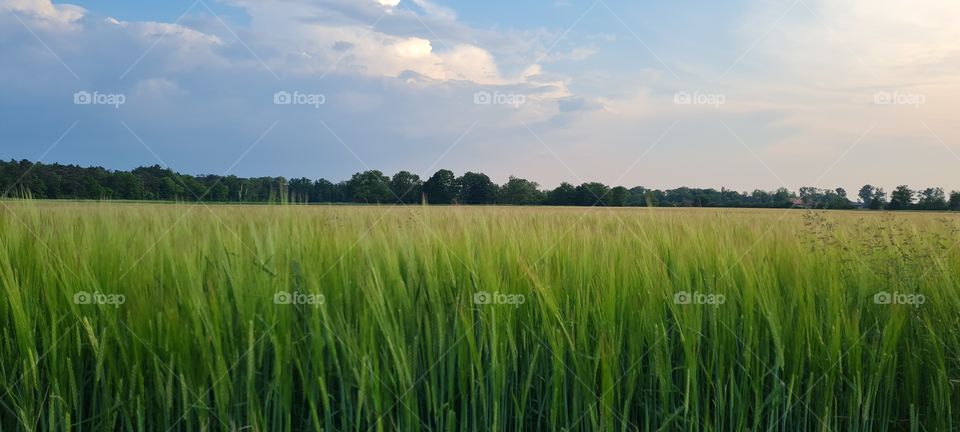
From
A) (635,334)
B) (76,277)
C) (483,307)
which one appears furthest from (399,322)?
(76,277)

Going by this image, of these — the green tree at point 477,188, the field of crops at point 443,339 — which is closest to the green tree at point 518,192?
the green tree at point 477,188

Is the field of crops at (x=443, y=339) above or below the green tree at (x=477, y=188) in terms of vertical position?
below

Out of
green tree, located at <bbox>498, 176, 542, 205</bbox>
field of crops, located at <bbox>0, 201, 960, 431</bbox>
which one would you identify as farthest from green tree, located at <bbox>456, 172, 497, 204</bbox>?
field of crops, located at <bbox>0, 201, 960, 431</bbox>

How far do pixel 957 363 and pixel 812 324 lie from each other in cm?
57

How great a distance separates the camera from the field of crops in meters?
1.55

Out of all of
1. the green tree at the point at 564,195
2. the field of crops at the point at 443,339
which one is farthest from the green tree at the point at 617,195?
the field of crops at the point at 443,339

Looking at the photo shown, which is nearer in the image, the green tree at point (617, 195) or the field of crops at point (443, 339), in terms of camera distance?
the field of crops at point (443, 339)

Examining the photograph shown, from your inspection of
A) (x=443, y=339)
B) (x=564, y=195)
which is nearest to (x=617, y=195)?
(x=564, y=195)

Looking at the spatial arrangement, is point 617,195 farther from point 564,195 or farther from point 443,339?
point 443,339

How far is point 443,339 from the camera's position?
62.6 inches

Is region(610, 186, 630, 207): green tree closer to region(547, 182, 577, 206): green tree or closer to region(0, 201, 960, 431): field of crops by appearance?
region(547, 182, 577, 206): green tree

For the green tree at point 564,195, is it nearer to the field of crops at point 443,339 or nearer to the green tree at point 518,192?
the green tree at point 518,192

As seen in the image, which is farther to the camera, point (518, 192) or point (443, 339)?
point (518, 192)

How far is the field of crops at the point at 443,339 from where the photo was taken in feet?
5.09
